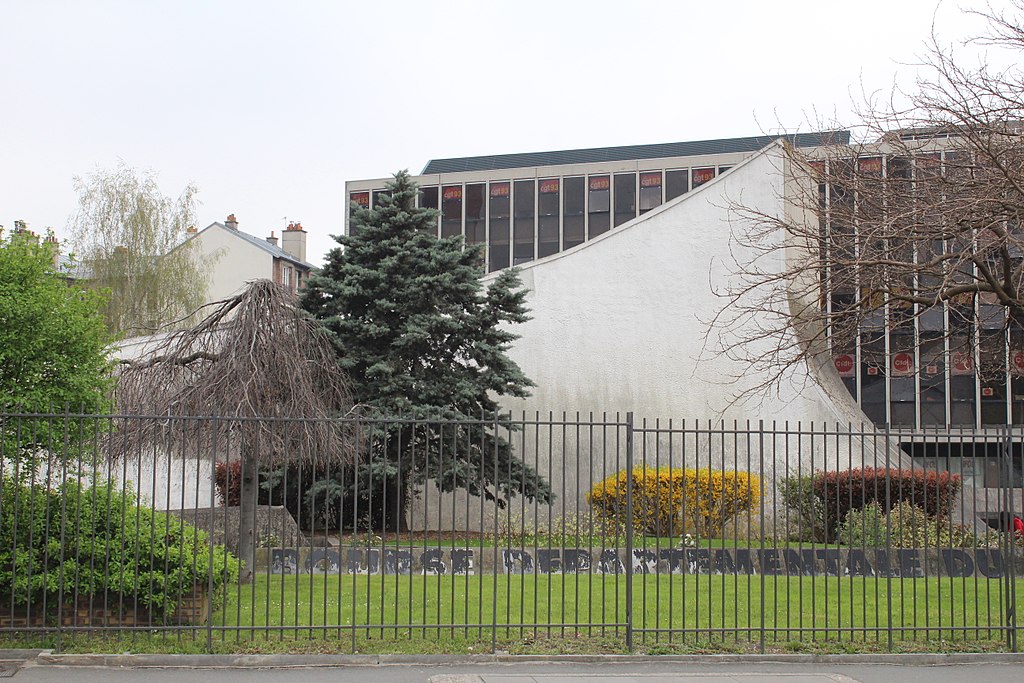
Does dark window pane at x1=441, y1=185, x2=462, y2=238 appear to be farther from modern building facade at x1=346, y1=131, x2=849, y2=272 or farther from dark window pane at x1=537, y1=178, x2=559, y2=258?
dark window pane at x1=537, y1=178, x2=559, y2=258

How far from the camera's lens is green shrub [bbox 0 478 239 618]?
9.30 metres

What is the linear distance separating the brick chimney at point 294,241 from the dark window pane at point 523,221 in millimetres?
10680

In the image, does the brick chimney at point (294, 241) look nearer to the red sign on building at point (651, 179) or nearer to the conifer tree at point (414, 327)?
the red sign on building at point (651, 179)

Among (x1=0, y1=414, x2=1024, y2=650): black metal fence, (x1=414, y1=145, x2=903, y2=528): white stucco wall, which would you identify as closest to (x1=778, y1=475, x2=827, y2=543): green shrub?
(x1=0, y1=414, x2=1024, y2=650): black metal fence

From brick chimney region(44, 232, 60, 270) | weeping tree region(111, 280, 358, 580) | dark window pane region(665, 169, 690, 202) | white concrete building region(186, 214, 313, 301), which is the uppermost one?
dark window pane region(665, 169, 690, 202)

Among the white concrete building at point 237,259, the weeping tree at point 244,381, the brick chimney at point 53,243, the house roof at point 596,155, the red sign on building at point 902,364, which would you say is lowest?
the weeping tree at point 244,381

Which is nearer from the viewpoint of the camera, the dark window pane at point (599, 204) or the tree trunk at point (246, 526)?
the tree trunk at point (246, 526)

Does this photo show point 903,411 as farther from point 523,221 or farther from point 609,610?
point 609,610

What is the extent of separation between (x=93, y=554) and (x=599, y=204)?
141ft

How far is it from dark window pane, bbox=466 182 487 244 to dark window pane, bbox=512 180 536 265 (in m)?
1.55

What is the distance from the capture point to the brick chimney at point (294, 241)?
174 feet

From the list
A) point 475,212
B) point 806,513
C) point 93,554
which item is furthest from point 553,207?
point 93,554

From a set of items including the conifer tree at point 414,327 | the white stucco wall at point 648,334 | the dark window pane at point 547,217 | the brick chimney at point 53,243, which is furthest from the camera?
the dark window pane at point 547,217

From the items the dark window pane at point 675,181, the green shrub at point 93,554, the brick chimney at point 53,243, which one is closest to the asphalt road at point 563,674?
the green shrub at point 93,554
